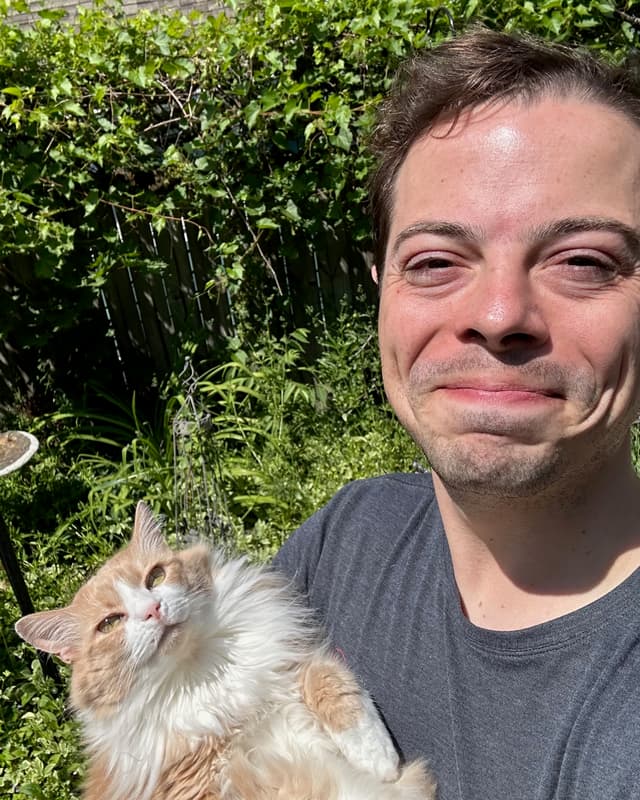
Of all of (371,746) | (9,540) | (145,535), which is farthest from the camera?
(9,540)

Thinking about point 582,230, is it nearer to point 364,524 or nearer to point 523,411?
point 523,411

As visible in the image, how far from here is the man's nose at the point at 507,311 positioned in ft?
3.72

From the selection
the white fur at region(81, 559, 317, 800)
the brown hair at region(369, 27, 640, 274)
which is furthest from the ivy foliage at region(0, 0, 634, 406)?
the white fur at region(81, 559, 317, 800)

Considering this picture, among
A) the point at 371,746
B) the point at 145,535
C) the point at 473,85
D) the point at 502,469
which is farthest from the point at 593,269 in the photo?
the point at 145,535

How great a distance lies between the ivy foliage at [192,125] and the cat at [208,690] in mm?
2972

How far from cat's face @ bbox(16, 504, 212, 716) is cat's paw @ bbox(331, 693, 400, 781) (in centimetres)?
61

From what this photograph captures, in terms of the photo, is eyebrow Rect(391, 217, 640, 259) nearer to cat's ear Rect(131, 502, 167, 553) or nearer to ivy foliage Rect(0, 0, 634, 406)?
cat's ear Rect(131, 502, 167, 553)

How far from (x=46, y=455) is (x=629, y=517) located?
439cm

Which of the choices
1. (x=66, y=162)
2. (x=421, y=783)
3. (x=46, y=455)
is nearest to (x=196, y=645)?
(x=421, y=783)

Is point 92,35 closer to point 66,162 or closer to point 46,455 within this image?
point 66,162

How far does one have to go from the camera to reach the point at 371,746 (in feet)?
4.78

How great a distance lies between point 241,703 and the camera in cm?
172

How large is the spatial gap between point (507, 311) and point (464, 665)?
737 mm

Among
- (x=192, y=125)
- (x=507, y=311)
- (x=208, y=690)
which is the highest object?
(x=192, y=125)
